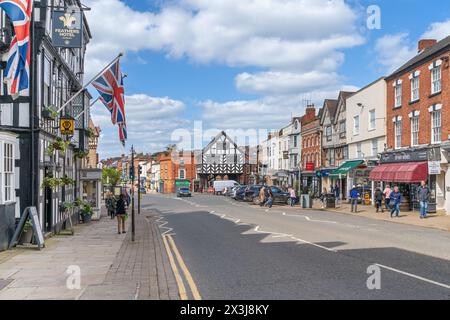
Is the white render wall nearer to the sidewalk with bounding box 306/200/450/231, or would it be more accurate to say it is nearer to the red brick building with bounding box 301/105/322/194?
the sidewalk with bounding box 306/200/450/231

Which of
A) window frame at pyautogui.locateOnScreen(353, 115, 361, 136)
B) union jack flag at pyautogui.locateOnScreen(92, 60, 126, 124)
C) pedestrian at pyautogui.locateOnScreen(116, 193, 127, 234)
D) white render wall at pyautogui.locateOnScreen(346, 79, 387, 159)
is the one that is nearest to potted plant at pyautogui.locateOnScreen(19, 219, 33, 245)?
pedestrian at pyautogui.locateOnScreen(116, 193, 127, 234)

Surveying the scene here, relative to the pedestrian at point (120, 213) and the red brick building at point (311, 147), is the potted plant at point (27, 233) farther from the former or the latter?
the red brick building at point (311, 147)

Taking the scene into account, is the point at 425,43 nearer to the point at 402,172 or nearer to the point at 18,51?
the point at 402,172

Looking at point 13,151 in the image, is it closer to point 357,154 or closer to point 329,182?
point 357,154

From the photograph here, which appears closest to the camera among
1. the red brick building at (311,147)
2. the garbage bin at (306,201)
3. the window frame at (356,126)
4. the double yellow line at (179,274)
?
the double yellow line at (179,274)

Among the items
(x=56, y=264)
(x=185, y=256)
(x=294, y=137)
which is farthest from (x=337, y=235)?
(x=294, y=137)

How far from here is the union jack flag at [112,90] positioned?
67.1ft

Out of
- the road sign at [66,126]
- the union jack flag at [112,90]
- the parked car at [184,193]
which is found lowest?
the parked car at [184,193]

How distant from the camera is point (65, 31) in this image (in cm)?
1781

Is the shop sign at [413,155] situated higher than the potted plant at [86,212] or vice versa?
the shop sign at [413,155]

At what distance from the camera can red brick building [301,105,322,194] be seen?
57062mm

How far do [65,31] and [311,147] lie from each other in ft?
148

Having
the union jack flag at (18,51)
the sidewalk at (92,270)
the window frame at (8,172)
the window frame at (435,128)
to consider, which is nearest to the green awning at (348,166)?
the window frame at (435,128)

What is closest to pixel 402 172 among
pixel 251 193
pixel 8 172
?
pixel 251 193
